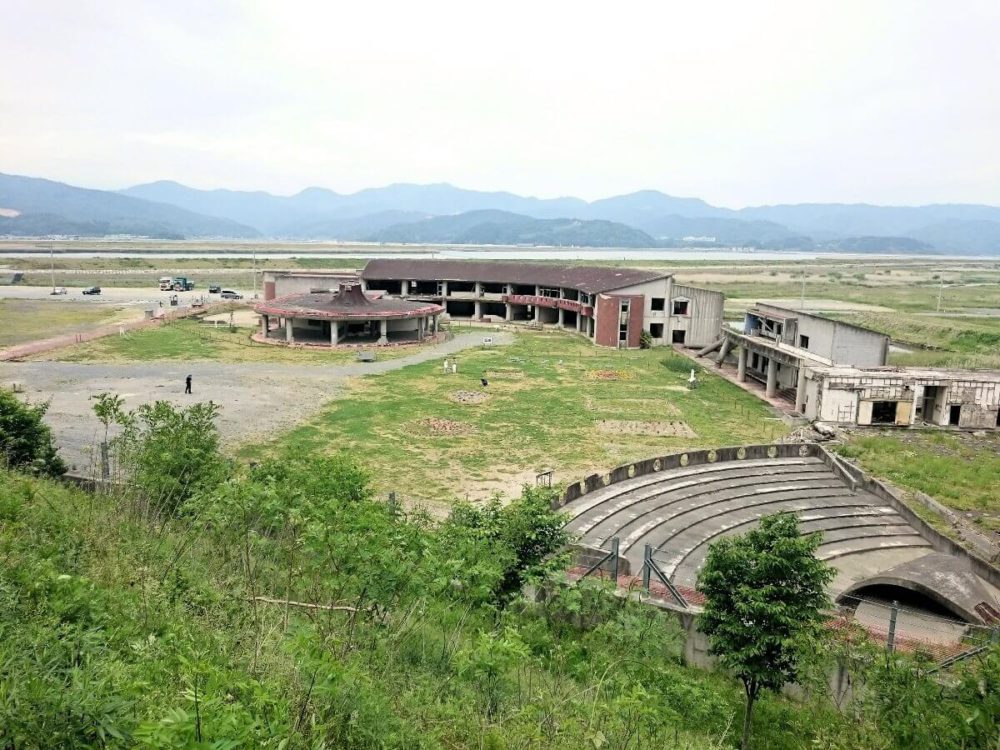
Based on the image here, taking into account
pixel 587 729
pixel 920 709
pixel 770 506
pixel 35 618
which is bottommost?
pixel 770 506

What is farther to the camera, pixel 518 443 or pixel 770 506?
pixel 518 443

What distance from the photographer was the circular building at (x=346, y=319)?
5378 cm

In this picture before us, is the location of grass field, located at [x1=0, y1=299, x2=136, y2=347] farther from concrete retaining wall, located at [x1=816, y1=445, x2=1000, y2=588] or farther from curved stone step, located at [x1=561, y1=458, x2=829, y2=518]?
concrete retaining wall, located at [x1=816, y1=445, x2=1000, y2=588]

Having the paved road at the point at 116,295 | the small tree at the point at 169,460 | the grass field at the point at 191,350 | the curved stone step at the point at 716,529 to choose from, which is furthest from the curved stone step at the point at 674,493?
the paved road at the point at 116,295

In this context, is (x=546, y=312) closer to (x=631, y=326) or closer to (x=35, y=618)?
(x=631, y=326)

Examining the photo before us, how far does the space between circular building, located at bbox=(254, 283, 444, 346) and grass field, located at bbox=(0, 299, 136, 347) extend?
53.8ft

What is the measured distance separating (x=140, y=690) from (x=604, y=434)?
1052 inches

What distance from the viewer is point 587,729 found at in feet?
23.5

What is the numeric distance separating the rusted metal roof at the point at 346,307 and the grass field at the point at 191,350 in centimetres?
291

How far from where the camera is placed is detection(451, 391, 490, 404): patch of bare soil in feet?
119

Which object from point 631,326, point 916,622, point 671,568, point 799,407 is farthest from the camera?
point 631,326

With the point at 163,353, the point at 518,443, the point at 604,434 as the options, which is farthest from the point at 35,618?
the point at 163,353

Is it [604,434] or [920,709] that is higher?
[920,709]

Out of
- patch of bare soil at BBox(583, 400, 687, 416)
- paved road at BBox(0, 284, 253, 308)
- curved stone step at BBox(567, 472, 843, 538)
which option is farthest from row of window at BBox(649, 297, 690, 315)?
paved road at BBox(0, 284, 253, 308)
